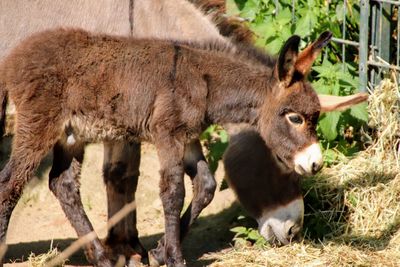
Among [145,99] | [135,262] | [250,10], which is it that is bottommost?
[135,262]

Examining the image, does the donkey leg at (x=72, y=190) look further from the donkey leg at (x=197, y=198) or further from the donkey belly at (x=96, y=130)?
the donkey leg at (x=197, y=198)

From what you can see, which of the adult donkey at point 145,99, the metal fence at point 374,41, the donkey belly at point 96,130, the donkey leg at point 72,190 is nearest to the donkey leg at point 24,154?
the adult donkey at point 145,99

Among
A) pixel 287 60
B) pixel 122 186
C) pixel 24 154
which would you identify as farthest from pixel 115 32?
pixel 287 60

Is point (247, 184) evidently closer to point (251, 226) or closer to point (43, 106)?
point (251, 226)

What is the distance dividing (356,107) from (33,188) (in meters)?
2.85

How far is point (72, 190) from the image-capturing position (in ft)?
21.6

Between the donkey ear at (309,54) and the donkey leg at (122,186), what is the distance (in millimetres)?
1452

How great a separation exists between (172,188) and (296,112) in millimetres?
916

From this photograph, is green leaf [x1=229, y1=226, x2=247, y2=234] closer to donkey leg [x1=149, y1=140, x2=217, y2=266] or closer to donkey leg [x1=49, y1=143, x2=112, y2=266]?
donkey leg [x1=149, y1=140, x2=217, y2=266]

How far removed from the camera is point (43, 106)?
612 centimetres

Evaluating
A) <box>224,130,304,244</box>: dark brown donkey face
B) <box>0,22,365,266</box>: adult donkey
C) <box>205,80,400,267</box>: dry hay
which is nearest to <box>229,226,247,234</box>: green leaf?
<box>205,80,400,267</box>: dry hay

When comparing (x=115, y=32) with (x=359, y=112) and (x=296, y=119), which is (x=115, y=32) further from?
(x=359, y=112)

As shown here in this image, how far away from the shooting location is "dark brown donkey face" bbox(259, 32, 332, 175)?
20.4 ft

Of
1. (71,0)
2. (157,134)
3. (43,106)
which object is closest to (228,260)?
(157,134)
